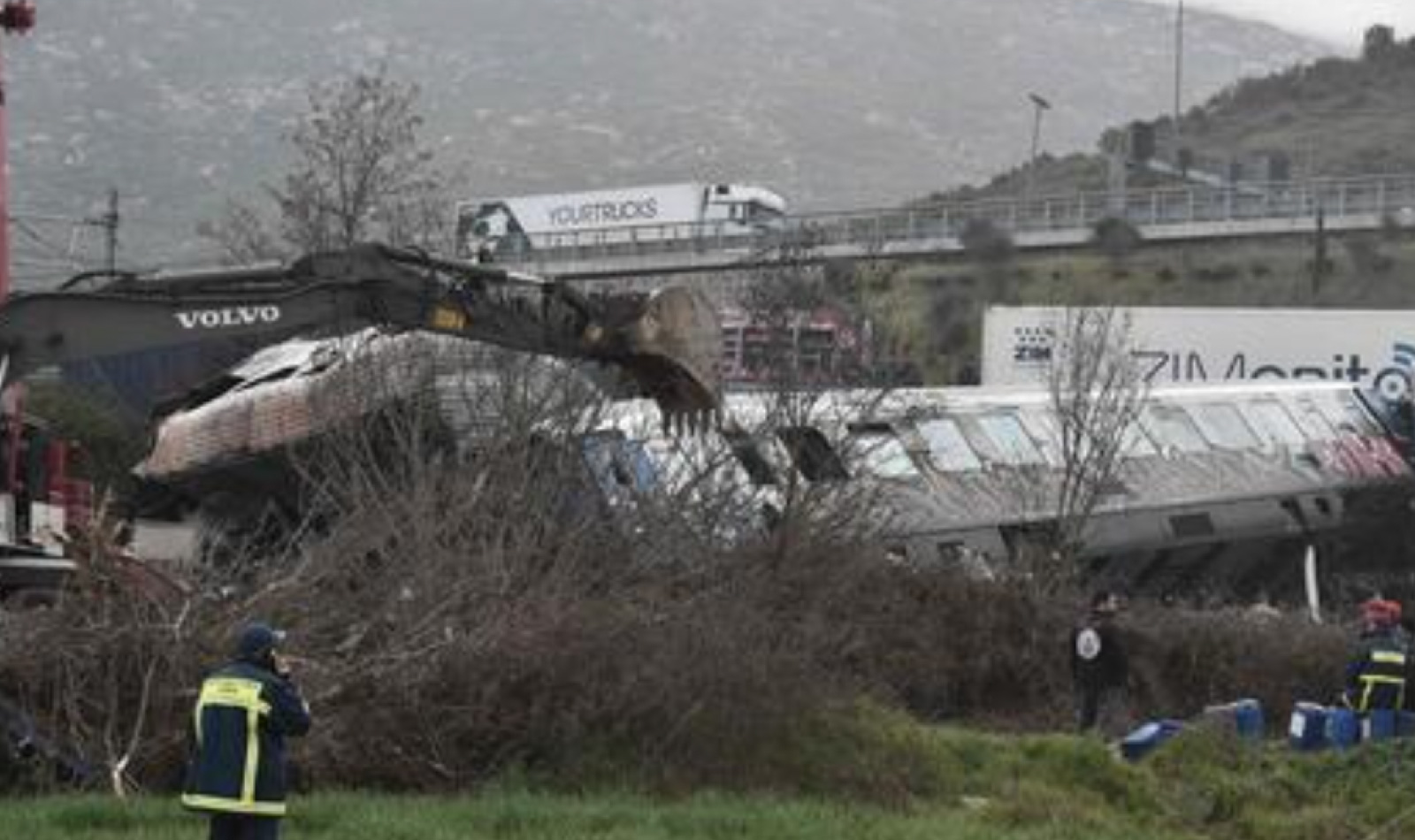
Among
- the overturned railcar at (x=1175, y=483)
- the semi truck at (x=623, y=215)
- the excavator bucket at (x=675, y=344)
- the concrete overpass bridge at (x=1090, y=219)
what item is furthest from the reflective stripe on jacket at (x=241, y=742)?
the semi truck at (x=623, y=215)

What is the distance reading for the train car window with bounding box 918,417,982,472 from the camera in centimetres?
2939

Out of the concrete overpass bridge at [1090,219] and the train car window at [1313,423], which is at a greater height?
the concrete overpass bridge at [1090,219]

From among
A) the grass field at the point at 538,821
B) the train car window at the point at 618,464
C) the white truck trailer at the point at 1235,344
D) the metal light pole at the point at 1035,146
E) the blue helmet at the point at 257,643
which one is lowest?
the grass field at the point at 538,821

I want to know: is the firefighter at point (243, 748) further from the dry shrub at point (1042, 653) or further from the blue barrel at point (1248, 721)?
the dry shrub at point (1042, 653)

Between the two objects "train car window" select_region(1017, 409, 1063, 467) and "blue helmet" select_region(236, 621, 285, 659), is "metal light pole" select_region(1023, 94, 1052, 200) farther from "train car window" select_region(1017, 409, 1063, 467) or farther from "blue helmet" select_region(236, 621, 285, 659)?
"blue helmet" select_region(236, 621, 285, 659)

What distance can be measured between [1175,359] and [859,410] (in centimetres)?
2108

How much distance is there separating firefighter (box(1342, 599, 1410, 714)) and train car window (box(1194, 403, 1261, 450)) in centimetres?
1650

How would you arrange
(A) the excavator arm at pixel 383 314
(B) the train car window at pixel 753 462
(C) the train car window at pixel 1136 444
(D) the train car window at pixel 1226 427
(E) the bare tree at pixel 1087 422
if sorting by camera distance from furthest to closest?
(D) the train car window at pixel 1226 427 → (C) the train car window at pixel 1136 444 → (E) the bare tree at pixel 1087 422 → (B) the train car window at pixel 753 462 → (A) the excavator arm at pixel 383 314

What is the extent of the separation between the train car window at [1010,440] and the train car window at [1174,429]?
8.83ft

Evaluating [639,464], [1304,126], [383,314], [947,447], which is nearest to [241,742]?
[383,314]

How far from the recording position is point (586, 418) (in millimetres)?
20562

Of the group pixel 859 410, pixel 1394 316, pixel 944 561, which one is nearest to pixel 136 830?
pixel 944 561

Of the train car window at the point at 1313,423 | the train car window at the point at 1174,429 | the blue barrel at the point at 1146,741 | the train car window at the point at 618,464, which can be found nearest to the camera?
the blue barrel at the point at 1146,741

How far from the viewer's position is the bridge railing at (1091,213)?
70750mm
